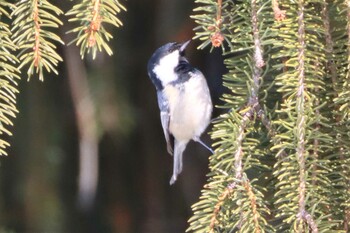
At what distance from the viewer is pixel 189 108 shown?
2463 millimetres

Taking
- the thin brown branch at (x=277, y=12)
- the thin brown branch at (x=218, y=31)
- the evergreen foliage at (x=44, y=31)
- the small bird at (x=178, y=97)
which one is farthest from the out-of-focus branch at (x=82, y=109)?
the thin brown branch at (x=277, y=12)

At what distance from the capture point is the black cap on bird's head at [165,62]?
2373 mm

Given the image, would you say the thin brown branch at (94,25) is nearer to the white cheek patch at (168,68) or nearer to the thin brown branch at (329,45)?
the thin brown branch at (329,45)

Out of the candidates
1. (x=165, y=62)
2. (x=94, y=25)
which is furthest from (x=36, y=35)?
(x=165, y=62)

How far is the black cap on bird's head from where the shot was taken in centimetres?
237

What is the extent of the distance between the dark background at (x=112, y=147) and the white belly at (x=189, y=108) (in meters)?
0.10

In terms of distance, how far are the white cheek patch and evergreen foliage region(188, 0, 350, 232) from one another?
87 centimetres

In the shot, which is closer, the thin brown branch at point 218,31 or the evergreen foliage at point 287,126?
the evergreen foliage at point 287,126

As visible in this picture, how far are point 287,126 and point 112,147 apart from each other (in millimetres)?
1173

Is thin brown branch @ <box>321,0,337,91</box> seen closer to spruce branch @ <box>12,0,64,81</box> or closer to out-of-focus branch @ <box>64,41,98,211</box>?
spruce branch @ <box>12,0,64,81</box>

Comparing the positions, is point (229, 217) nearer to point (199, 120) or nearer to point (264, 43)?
point (264, 43)

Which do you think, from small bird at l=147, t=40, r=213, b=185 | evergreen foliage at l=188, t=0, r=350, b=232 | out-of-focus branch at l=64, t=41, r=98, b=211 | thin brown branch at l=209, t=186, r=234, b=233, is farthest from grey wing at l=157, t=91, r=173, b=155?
thin brown branch at l=209, t=186, r=234, b=233

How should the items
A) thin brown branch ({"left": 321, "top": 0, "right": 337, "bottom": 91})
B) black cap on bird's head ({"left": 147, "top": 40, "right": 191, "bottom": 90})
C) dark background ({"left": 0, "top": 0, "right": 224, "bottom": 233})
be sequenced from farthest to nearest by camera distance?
black cap on bird's head ({"left": 147, "top": 40, "right": 191, "bottom": 90}) → dark background ({"left": 0, "top": 0, "right": 224, "bottom": 233}) → thin brown branch ({"left": 321, "top": 0, "right": 337, "bottom": 91})

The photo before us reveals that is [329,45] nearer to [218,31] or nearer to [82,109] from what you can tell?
[218,31]
